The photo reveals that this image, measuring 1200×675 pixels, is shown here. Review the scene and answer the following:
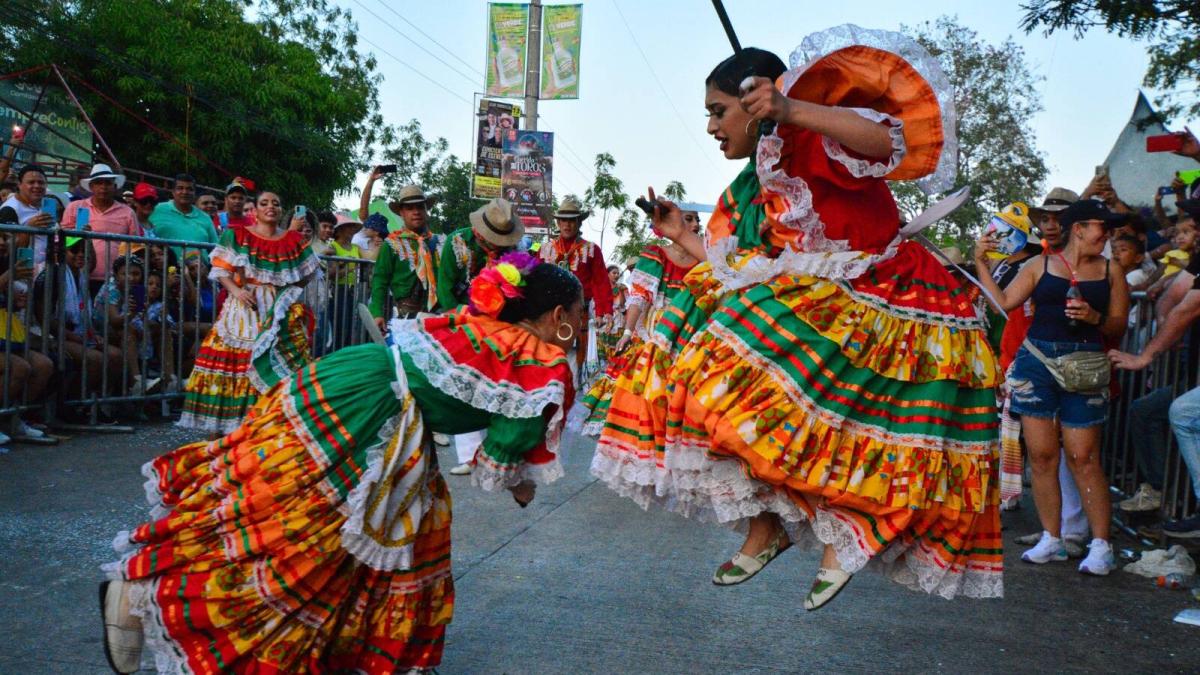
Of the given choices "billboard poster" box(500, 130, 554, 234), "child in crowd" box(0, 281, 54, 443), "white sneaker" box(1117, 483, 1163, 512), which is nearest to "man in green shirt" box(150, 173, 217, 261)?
"child in crowd" box(0, 281, 54, 443)

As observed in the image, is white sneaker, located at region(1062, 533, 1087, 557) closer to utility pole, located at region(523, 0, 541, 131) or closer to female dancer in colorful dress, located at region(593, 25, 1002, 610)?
female dancer in colorful dress, located at region(593, 25, 1002, 610)

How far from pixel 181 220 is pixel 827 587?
856 cm

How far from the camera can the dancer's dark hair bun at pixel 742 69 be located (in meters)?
3.21

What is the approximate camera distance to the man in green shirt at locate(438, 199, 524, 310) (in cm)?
775

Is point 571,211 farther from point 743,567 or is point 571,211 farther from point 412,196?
point 743,567

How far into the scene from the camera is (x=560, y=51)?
20.4 m

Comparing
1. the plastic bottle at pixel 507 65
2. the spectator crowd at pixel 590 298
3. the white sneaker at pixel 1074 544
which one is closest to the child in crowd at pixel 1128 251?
the spectator crowd at pixel 590 298

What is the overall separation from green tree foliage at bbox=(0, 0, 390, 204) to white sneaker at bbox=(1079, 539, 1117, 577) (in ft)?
73.2

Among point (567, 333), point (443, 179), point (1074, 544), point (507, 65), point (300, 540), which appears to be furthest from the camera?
point (443, 179)

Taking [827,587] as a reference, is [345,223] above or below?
above

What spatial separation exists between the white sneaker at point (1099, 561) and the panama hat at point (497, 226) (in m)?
4.42

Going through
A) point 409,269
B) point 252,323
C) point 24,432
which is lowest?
point 24,432

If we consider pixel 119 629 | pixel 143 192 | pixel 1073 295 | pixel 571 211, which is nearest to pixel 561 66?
pixel 571 211

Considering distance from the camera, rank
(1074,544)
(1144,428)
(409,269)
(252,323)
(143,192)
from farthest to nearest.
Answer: (143,192)
(409,269)
(252,323)
(1144,428)
(1074,544)
